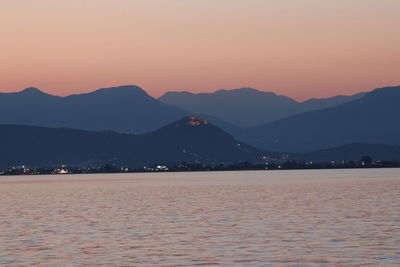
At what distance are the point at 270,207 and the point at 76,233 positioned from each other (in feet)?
112

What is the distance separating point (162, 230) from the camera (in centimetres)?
6619

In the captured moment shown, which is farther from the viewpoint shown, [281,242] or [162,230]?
[162,230]

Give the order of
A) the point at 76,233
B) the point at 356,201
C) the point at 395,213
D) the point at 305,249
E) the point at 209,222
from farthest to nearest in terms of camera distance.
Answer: the point at 356,201 < the point at 395,213 < the point at 209,222 < the point at 76,233 < the point at 305,249

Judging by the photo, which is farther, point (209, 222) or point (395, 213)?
point (395, 213)

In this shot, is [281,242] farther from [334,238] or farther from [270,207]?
[270,207]

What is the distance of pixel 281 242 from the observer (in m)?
55.8

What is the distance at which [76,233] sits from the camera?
6456 centimetres

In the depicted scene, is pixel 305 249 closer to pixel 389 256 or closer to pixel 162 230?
pixel 389 256

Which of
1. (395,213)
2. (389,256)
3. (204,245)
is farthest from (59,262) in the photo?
(395,213)

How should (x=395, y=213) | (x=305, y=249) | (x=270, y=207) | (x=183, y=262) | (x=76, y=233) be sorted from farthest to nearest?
(x=270, y=207) < (x=395, y=213) < (x=76, y=233) < (x=305, y=249) < (x=183, y=262)

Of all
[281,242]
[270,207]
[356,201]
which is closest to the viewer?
[281,242]

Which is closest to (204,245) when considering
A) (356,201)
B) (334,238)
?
(334,238)

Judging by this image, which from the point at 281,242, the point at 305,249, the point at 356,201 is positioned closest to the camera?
the point at 305,249

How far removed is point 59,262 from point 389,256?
17719 mm
